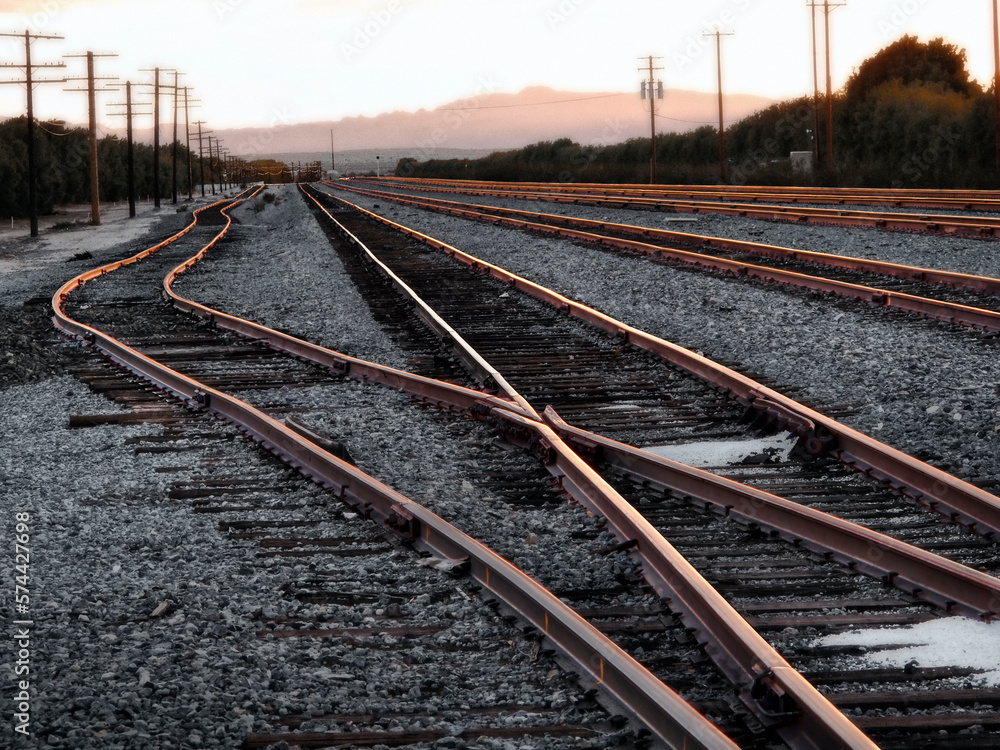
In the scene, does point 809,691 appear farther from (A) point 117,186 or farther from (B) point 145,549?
(A) point 117,186

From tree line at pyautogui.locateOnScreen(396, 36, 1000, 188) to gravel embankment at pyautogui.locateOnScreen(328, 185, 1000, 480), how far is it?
21.2m

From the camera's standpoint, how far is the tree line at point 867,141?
43.2 meters

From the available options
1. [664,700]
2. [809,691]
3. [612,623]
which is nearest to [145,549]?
[612,623]

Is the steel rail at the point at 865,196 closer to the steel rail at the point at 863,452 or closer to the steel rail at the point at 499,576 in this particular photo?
the steel rail at the point at 863,452

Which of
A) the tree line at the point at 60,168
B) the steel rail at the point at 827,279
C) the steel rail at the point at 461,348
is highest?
the tree line at the point at 60,168

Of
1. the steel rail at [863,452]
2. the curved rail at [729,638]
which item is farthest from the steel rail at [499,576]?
the steel rail at [863,452]

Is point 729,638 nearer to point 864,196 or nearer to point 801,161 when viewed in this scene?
point 864,196

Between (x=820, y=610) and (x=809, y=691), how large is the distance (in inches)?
40.3

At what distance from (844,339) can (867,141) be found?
5616cm

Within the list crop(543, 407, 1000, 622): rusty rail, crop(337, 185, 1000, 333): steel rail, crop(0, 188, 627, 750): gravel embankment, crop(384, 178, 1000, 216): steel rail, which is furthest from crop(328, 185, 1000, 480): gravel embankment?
crop(384, 178, 1000, 216): steel rail

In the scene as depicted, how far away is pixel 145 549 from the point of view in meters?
5.09

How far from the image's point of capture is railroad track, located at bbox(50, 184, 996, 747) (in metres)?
3.27

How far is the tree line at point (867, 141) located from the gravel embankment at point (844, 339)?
21.2 meters

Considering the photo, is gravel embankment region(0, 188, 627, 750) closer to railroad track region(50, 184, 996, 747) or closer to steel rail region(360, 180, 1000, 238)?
railroad track region(50, 184, 996, 747)
